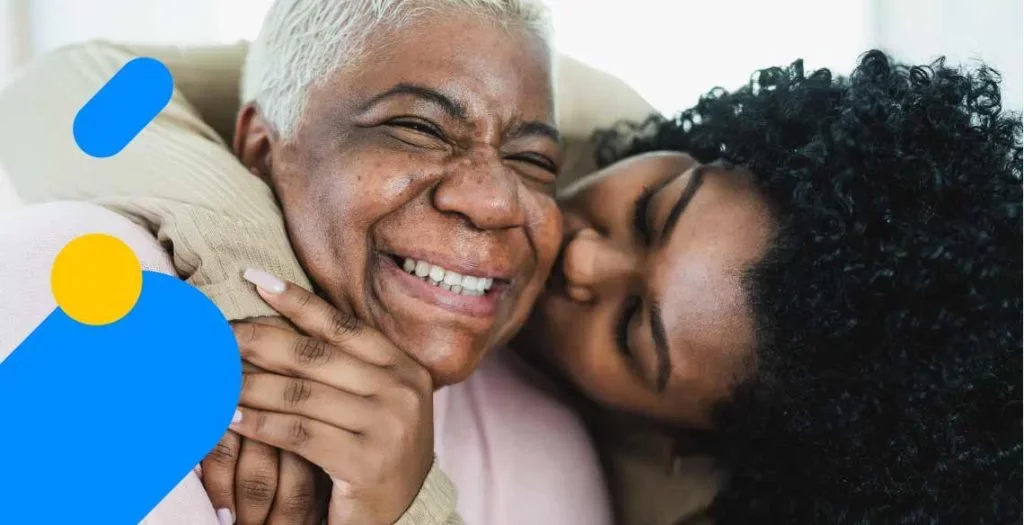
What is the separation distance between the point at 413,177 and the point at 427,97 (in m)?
0.08

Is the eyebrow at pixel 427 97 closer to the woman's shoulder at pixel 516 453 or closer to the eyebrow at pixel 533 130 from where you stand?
the eyebrow at pixel 533 130

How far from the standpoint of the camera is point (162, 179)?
3.10 feet

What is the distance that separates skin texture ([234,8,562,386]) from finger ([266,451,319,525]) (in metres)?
0.18

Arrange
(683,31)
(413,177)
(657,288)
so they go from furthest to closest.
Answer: (683,31), (657,288), (413,177)

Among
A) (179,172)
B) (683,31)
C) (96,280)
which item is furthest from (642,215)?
(96,280)

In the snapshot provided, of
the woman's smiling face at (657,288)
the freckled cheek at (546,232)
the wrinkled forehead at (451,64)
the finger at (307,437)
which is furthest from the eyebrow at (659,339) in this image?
the finger at (307,437)

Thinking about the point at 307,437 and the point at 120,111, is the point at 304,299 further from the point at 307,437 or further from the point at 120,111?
the point at 120,111

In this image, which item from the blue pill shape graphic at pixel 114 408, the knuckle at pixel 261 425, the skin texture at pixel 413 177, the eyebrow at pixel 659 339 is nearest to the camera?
the blue pill shape graphic at pixel 114 408

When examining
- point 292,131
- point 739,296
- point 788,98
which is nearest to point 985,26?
point 788,98

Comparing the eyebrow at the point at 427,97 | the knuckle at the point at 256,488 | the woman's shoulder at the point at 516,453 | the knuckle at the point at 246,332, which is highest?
the eyebrow at the point at 427,97

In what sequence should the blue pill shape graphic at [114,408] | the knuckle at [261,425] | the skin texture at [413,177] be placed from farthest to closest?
1. the skin texture at [413,177]
2. the knuckle at [261,425]
3. the blue pill shape graphic at [114,408]

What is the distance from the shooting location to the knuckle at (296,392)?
31.2 inches

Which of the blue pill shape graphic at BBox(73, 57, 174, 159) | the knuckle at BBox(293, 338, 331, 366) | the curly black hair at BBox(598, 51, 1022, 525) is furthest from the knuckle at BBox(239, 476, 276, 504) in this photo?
the curly black hair at BBox(598, 51, 1022, 525)

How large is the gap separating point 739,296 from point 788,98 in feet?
0.99
